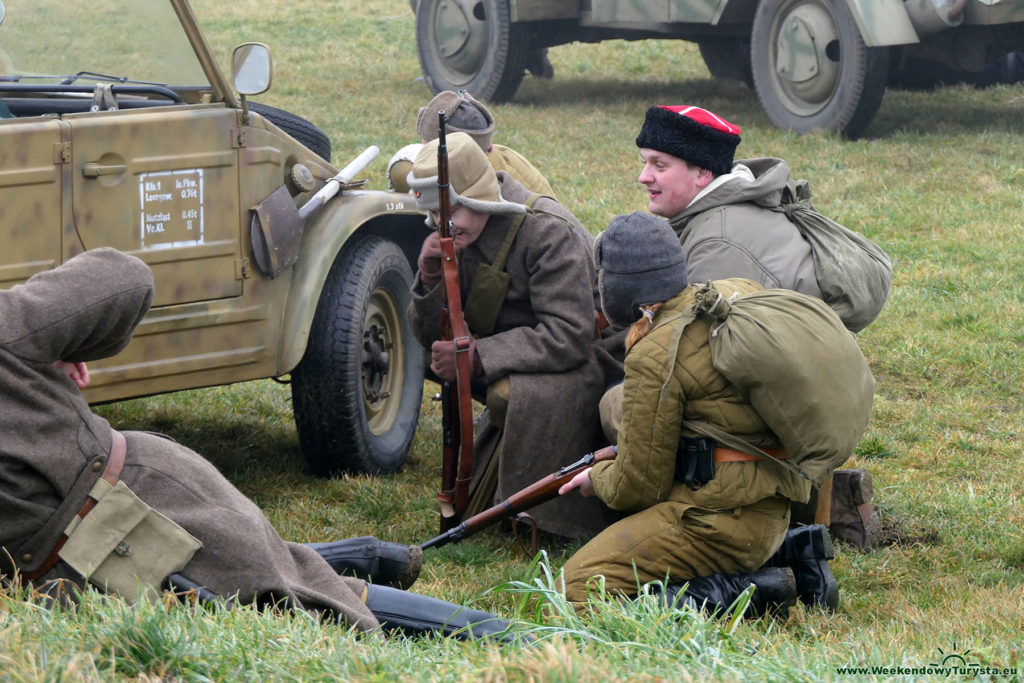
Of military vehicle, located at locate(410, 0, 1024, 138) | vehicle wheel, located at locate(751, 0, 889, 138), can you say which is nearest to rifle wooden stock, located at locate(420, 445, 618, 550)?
military vehicle, located at locate(410, 0, 1024, 138)

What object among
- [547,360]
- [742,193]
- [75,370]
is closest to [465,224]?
[547,360]

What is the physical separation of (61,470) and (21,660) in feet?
1.79

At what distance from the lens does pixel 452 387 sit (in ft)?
15.6

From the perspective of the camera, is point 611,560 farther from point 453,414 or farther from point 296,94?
point 296,94

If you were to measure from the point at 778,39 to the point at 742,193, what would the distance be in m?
7.64

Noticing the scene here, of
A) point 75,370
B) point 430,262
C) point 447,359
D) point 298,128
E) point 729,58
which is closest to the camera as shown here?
point 75,370

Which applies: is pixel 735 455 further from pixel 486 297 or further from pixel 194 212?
pixel 194 212

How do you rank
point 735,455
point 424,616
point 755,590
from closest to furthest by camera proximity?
point 424,616
point 735,455
point 755,590

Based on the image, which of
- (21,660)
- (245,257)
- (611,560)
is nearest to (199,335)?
(245,257)

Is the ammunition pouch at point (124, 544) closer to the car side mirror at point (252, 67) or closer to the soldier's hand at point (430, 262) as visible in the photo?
the soldier's hand at point (430, 262)

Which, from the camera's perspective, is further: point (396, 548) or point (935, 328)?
point (935, 328)

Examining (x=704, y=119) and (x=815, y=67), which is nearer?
(x=704, y=119)

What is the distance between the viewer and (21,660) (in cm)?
239

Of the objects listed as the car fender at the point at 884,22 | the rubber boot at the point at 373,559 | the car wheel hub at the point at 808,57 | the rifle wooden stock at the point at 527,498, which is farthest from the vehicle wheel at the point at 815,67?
the rubber boot at the point at 373,559
